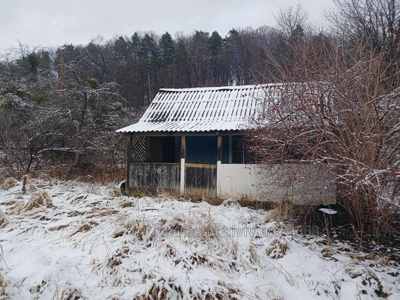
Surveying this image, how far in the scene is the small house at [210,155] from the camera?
729cm

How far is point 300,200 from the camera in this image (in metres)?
7.68

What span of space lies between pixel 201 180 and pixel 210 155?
2470 mm

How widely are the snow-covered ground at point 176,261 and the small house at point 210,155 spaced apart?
1820 millimetres

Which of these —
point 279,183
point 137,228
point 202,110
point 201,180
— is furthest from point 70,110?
point 279,183

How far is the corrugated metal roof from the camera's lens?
31.2 ft

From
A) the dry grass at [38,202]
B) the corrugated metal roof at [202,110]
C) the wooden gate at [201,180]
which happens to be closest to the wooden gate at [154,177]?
the wooden gate at [201,180]

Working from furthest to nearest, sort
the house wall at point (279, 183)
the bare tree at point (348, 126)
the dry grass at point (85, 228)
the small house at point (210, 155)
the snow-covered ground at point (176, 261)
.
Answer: the small house at point (210, 155) < the house wall at point (279, 183) < the dry grass at point (85, 228) < the bare tree at point (348, 126) < the snow-covered ground at point (176, 261)

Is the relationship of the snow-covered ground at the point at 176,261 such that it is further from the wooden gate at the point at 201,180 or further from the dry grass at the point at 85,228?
the wooden gate at the point at 201,180

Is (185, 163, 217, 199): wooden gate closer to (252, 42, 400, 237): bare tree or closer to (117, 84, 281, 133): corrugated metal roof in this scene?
(117, 84, 281, 133): corrugated metal roof

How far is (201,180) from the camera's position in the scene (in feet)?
31.2

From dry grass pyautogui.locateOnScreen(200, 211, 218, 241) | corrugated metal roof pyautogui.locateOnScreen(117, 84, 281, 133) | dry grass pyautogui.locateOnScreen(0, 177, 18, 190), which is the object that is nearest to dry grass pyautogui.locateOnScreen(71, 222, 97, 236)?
dry grass pyautogui.locateOnScreen(200, 211, 218, 241)

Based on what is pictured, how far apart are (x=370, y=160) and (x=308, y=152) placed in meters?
1.13

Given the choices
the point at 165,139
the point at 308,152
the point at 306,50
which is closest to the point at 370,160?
the point at 308,152

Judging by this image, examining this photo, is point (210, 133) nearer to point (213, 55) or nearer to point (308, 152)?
point (308, 152)
